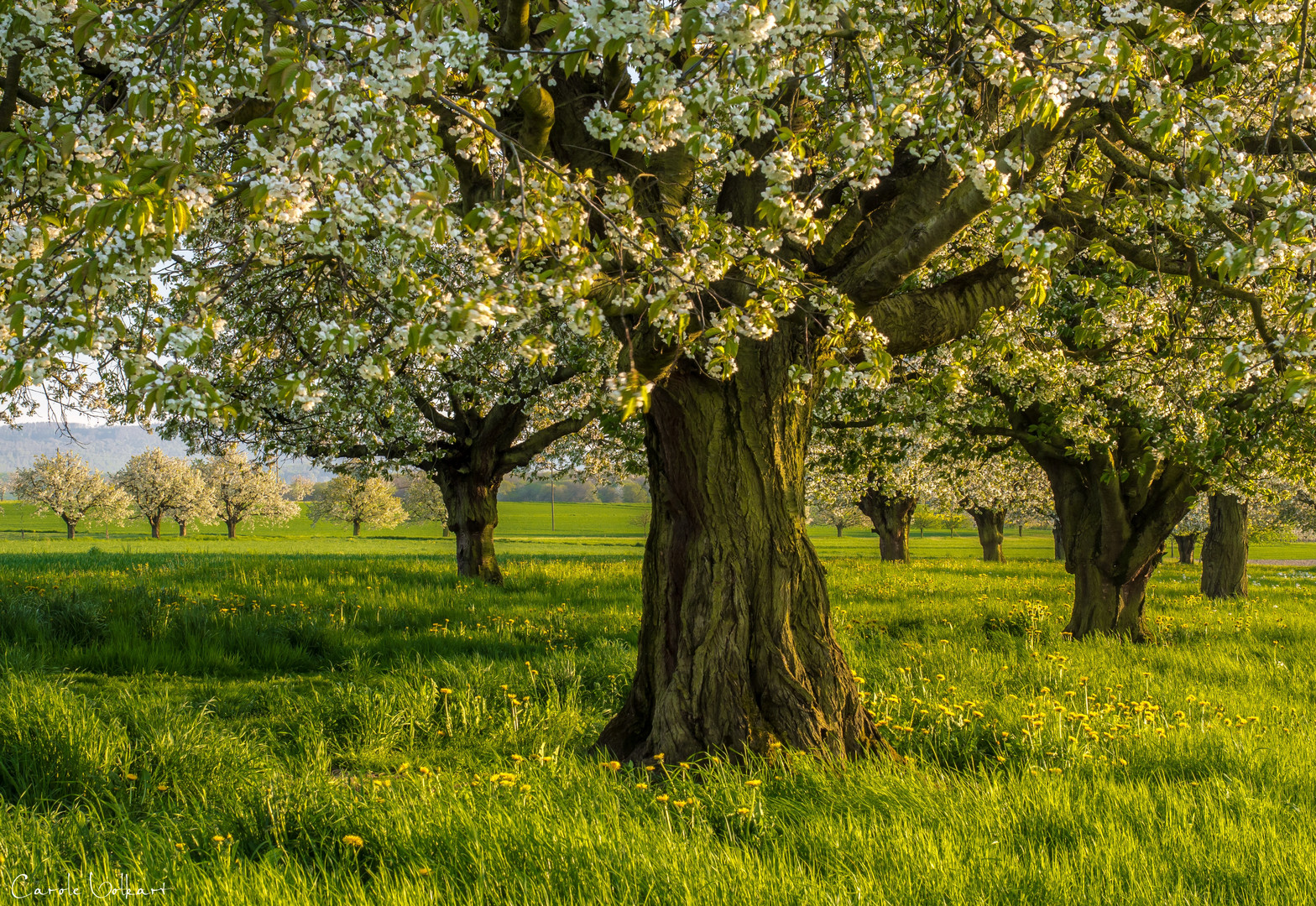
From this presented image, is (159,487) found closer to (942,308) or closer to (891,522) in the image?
(891,522)

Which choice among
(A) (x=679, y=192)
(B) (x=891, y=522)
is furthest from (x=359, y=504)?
(A) (x=679, y=192)

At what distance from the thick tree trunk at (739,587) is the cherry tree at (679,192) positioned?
0.02 metres

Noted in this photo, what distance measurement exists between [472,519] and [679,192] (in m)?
11.5

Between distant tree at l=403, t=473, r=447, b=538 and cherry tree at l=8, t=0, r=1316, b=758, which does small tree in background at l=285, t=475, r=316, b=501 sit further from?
cherry tree at l=8, t=0, r=1316, b=758

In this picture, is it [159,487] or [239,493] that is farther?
[239,493]

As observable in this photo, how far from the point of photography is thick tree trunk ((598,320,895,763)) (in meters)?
5.40

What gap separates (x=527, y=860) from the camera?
3.50 metres

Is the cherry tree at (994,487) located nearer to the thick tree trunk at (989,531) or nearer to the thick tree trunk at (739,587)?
the thick tree trunk at (989,531)

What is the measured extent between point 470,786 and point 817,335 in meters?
3.77

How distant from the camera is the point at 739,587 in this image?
5512mm

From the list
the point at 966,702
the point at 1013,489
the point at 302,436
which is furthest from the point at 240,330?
the point at 1013,489

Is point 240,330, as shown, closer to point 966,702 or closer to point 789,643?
point 789,643

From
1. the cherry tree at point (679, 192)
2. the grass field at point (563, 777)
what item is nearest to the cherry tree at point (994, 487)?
the grass field at point (563, 777)

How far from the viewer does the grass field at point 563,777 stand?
3393mm
